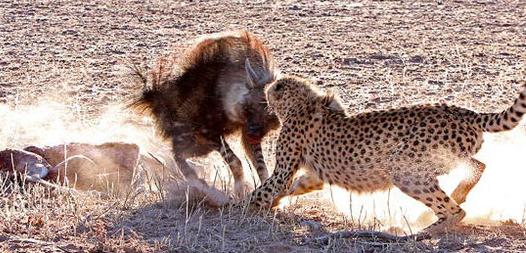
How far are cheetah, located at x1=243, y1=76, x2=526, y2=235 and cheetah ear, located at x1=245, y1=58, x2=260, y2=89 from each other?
0.69 m

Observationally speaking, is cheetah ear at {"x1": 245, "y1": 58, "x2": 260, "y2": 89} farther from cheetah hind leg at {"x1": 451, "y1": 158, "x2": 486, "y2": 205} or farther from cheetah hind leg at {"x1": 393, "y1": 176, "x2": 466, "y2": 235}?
cheetah hind leg at {"x1": 393, "y1": 176, "x2": 466, "y2": 235}

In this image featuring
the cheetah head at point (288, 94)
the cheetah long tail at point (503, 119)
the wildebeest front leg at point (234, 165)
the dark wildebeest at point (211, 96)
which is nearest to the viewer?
the cheetah long tail at point (503, 119)

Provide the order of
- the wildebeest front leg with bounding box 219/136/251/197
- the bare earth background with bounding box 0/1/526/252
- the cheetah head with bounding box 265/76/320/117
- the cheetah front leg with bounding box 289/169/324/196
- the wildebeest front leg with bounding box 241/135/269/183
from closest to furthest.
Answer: the bare earth background with bounding box 0/1/526/252 < the cheetah front leg with bounding box 289/169/324/196 < the cheetah head with bounding box 265/76/320/117 < the wildebeest front leg with bounding box 219/136/251/197 < the wildebeest front leg with bounding box 241/135/269/183

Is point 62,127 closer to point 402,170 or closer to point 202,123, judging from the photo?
point 202,123

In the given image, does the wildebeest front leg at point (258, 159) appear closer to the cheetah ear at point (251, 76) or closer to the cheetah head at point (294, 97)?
the cheetah ear at point (251, 76)

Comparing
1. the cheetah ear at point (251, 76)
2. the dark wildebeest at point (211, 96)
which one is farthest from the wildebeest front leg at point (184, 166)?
the cheetah ear at point (251, 76)

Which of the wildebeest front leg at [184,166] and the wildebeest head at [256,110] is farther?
the wildebeest front leg at [184,166]

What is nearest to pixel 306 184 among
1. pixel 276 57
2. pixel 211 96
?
pixel 211 96

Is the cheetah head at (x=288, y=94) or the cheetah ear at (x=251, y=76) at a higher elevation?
the cheetah head at (x=288, y=94)

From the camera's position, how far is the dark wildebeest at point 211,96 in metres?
7.96

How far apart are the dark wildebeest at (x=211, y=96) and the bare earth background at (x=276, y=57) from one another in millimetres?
250

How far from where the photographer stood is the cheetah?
6250 millimetres

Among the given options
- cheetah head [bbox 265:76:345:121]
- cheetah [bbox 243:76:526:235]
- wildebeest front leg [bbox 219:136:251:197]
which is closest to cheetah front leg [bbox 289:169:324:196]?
cheetah [bbox 243:76:526:235]

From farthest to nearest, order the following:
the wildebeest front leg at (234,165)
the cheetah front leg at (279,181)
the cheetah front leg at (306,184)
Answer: the wildebeest front leg at (234,165) < the cheetah front leg at (306,184) < the cheetah front leg at (279,181)
